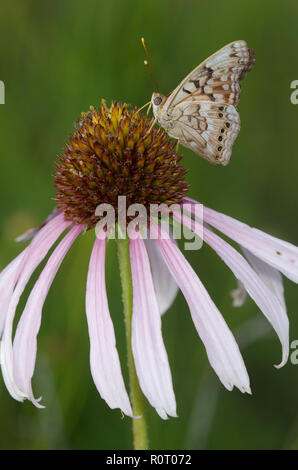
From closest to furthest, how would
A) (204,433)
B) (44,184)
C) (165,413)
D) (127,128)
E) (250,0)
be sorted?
(165,413) → (127,128) → (204,433) → (44,184) → (250,0)

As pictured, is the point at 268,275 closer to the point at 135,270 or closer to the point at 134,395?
the point at 135,270

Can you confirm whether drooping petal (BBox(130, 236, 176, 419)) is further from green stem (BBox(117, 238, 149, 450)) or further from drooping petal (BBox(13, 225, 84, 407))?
drooping petal (BBox(13, 225, 84, 407))

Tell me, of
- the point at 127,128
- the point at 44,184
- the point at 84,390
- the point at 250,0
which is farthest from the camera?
the point at 250,0

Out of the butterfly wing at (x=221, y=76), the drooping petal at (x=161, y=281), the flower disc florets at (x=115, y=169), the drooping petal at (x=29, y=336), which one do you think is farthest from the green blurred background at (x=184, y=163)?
the butterfly wing at (x=221, y=76)

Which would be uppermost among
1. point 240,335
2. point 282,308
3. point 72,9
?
point 72,9

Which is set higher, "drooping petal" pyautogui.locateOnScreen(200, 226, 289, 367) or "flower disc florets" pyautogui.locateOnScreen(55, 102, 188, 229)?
"flower disc florets" pyautogui.locateOnScreen(55, 102, 188, 229)

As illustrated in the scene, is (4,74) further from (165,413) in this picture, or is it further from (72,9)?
(165,413)

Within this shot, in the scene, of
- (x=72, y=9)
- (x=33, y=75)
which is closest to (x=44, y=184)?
(x=33, y=75)

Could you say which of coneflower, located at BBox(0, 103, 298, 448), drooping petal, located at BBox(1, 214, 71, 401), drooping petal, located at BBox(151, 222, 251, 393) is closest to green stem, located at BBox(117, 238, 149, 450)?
coneflower, located at BBox(0, 103, 298, 448)
